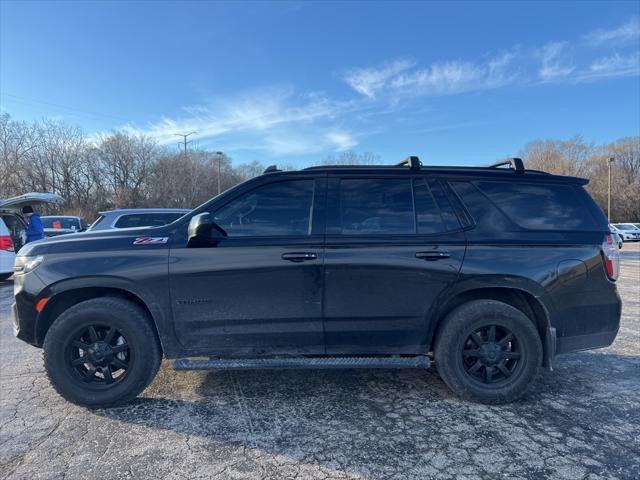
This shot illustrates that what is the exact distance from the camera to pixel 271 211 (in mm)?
3258

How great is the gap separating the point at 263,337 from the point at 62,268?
1704mm

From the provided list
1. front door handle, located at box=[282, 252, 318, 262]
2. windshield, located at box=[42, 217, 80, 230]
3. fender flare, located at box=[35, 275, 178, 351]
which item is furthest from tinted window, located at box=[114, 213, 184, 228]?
windshield, located at box=[42, 217, 80, 230]

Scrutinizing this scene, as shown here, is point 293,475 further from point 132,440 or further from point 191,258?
point 191,258

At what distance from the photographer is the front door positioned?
3.09 m

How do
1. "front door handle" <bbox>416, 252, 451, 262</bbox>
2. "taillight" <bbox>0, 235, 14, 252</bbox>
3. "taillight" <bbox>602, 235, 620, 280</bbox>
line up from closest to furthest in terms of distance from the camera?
1. "front door handle" <bbox>416, 252, 451, 262</bbox>
2. "taillight" <bbox>602, 235, 620, 280</bbox>
3. "taillight" <bbox>0, 235, 14, 252</bbox>

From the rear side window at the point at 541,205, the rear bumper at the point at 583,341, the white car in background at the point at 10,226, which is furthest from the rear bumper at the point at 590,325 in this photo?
the white car in background at the point at 10,226

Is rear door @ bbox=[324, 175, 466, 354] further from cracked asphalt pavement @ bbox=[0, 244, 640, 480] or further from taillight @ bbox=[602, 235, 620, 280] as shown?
taillight @ bbox=[602, 235, 620, 280]

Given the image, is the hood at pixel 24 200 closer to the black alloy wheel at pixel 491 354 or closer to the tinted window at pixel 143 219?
the tinted window at pixel 143 219

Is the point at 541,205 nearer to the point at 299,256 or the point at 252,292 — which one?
the point at 299,256

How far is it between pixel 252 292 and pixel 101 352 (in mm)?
1340

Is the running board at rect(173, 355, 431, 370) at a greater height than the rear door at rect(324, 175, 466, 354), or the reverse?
the rear door at rect(324, 175, 466, 354)

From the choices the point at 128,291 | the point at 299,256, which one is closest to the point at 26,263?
the point at 128,291

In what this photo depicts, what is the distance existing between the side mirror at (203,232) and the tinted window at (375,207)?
1.03 meters

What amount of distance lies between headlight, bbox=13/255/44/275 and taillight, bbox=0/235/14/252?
7.13 metres
